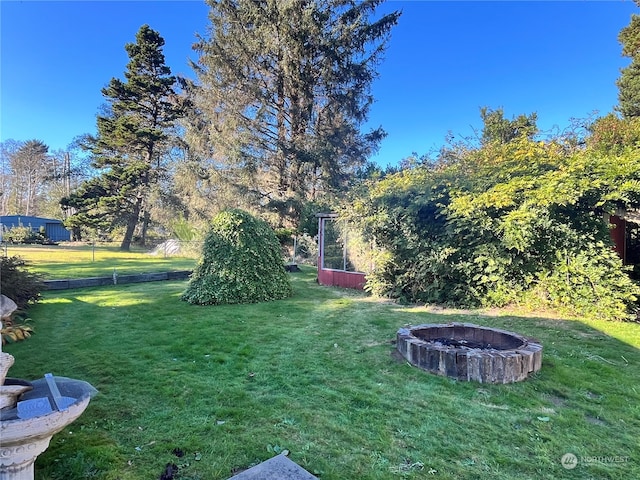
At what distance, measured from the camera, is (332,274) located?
411 inches

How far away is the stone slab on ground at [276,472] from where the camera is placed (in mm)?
1854

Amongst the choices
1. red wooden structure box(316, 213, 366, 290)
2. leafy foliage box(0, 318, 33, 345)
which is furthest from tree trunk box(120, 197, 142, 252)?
leafy foliage box(0, 318, 33, 345)

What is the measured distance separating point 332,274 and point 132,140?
55.4 feet

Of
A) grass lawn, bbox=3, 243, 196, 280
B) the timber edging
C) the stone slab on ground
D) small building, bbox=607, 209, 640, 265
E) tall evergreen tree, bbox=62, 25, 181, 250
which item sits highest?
tall evergreen tree, bbox=62, 25, 181, 250

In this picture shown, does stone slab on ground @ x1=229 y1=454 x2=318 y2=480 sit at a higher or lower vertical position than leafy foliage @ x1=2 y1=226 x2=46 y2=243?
lower

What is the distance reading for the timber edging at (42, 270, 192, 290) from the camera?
28.5 ft

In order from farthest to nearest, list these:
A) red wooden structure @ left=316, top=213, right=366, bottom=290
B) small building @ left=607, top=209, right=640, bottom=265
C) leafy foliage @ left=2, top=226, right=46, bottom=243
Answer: leafy foliage @ left=2, top=226, right=46, bottom=243
red wooden structure @ left=316, top=213, right=366, bottom=290
small building @ left=607, top=209, right=640, bottom=265

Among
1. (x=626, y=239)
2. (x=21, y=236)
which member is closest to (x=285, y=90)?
(x=626, y=239)

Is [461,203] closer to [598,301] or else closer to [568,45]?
[598,301]

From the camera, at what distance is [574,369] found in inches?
146

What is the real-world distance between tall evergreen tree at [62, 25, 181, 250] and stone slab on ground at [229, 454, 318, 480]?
21160mm

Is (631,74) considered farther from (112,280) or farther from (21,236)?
(21,236)

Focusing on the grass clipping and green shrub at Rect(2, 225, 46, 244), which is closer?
the grass clipping

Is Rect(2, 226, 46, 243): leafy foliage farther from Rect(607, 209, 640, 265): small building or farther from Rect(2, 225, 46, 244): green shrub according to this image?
Rect(607, 209, 640, 265): small building
